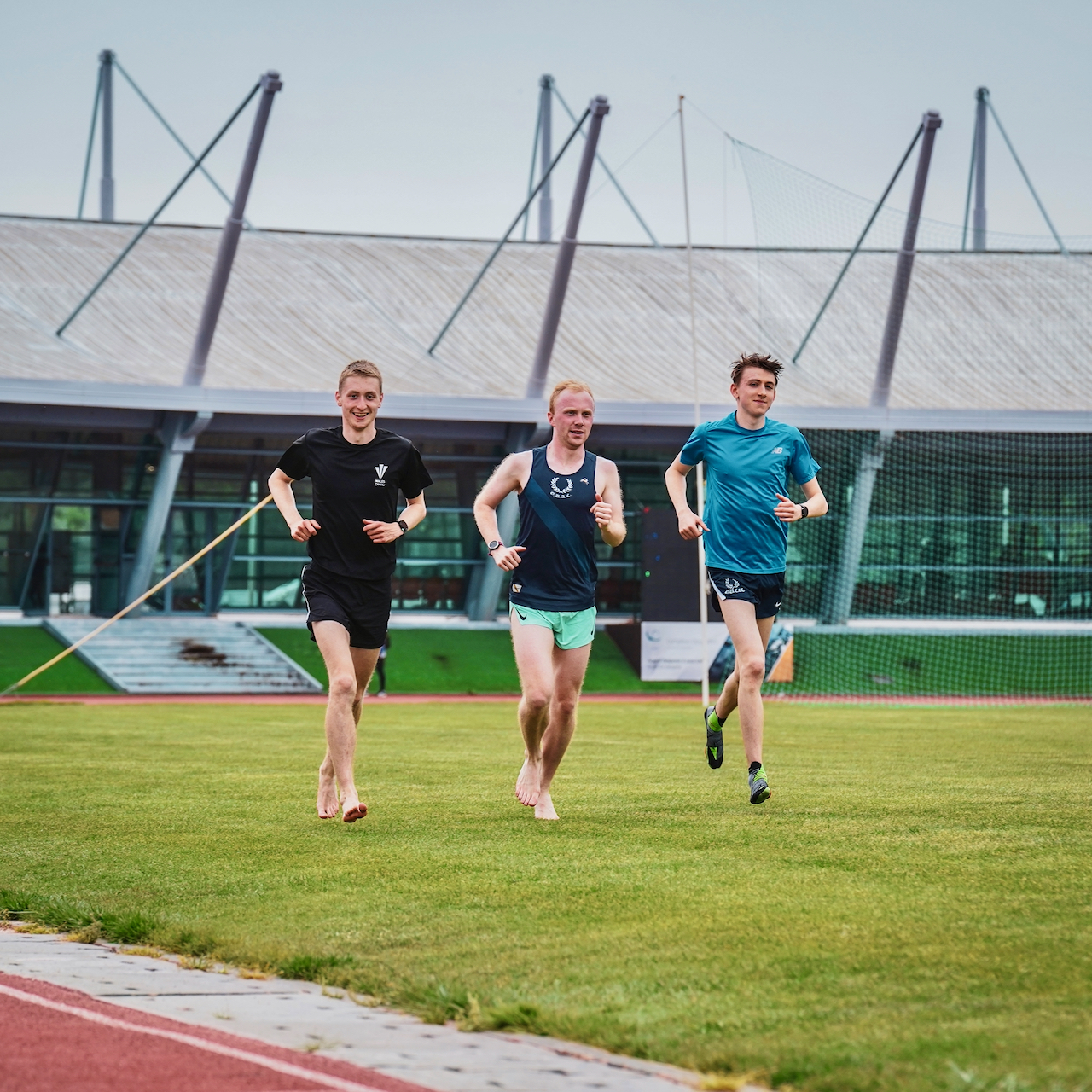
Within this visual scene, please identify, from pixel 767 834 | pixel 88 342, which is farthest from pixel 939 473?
pixel 767 834

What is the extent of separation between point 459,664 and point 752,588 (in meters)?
27.4

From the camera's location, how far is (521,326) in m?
45.5

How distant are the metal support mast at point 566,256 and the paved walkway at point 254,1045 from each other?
3133 cm

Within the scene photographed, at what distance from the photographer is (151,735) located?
17344 mm

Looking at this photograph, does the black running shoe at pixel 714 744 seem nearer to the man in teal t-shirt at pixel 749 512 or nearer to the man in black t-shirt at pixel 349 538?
the man in teal t-shirt at pixel 749 512

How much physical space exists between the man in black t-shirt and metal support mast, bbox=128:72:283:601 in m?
25.5

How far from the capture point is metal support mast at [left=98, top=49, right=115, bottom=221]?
5497cm

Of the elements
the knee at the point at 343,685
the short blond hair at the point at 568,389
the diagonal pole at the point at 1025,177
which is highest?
the diagonal pole at the point at 1025,177

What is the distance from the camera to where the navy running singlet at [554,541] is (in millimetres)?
8562

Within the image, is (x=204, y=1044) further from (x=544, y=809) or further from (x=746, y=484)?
(x=746, y=484)

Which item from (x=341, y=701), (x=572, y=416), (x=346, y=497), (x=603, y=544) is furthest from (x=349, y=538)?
(x=603, y=544)

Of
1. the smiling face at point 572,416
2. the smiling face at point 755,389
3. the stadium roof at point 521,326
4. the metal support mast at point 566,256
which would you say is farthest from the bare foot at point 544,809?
the stadium roof at point 521,326

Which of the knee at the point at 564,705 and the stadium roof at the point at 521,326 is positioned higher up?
the stadium roof at the point at 521,326

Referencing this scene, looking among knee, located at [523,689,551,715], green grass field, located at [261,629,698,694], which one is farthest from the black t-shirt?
green grass field, located at [261,629,698,694]
